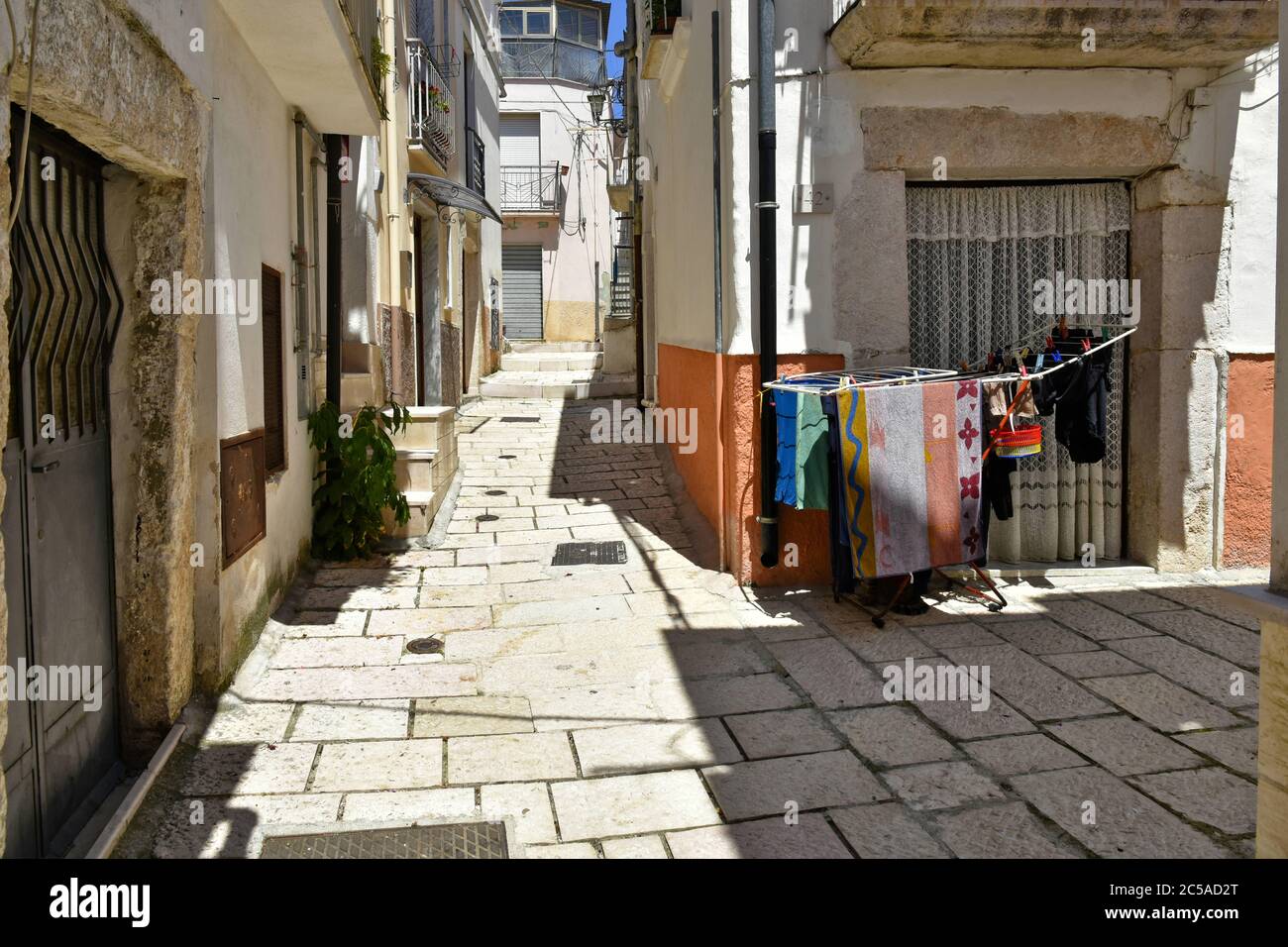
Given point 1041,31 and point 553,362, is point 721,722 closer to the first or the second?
point 1041,31

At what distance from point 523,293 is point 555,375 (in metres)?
8.71

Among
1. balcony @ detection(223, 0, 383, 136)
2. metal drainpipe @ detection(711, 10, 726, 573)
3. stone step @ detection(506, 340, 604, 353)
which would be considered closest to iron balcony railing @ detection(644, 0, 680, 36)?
metal drainpipe @ detection(711, 10, 726, 573)

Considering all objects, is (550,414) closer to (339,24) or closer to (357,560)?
(357,560)

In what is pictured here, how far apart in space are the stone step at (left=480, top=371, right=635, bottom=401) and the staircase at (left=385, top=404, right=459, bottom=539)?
249 inches

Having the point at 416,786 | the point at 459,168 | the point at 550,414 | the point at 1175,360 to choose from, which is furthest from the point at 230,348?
the point at 459,168

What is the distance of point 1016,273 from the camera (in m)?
6.98

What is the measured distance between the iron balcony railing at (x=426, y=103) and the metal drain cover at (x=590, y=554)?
19.0 ft

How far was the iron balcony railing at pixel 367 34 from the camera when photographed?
618 cm

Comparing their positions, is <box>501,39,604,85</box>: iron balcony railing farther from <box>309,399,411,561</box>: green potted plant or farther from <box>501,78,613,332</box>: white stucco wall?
<box>309,399,411,561</box>: green potted plant

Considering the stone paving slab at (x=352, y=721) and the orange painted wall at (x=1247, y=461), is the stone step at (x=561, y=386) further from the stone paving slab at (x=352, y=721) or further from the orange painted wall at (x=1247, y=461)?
the stone paving slab at (x=352, y=721)

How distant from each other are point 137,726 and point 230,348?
68.0 inches

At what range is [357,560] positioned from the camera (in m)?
7.28

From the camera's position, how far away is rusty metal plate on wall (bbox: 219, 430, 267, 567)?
4770 mm
